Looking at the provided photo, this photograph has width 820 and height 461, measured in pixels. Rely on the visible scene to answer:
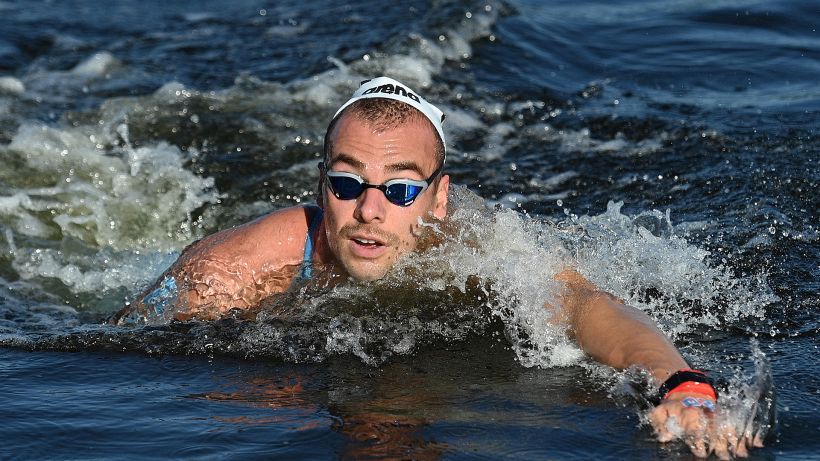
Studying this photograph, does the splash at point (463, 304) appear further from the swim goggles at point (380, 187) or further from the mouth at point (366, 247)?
the swim goggles at point (380, 187)

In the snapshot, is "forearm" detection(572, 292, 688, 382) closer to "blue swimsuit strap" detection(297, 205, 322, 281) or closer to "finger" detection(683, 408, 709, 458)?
"finger" detection(683, 408, 709, 458)

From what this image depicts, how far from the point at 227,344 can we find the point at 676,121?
5806 mm

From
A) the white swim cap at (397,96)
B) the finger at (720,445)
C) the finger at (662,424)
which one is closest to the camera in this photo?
the finger at (720,445)

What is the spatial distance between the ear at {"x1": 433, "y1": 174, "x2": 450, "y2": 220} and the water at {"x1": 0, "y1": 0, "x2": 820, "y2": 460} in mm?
136

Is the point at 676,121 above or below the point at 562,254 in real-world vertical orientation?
above

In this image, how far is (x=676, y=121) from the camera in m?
10.6

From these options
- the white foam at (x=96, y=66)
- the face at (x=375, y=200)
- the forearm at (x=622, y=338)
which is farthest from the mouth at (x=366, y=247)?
the white foam at (x=96, y=66)

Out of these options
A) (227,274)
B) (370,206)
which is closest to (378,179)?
(370,206)

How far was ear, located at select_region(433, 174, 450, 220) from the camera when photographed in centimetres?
645

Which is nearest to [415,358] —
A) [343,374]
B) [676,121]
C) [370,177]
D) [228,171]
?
[343,374]

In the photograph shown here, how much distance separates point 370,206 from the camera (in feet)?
19.6

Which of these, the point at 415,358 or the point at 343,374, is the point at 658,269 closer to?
the point at 415,358

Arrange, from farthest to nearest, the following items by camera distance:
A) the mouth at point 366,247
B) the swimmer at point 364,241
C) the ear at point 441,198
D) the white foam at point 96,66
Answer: the white foam at point 96,66, the ear at point 441,198, the mouth at point 366,247, the swimmer at point 364,241

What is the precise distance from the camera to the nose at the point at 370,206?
5992 mm
